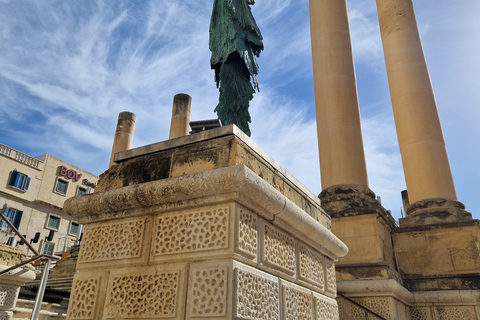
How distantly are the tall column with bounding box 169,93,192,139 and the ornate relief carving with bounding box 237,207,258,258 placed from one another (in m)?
16.5

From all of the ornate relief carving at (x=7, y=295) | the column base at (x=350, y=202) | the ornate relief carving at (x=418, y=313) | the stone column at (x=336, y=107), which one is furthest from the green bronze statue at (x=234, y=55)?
the ornate relief carving at (x=418, y=313)

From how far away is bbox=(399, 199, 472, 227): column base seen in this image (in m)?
9.44

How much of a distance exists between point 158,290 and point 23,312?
20.8 feet

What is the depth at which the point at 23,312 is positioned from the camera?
7746 mm

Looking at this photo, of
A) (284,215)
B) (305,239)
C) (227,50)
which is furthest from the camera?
(227,50)

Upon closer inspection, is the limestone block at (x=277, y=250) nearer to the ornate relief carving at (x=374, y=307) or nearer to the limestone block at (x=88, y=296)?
the limestone block at (x=88, y=296)

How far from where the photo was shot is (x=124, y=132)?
2267 cm

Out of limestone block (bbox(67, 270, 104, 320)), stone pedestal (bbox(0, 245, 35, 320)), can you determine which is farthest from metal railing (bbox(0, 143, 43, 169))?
limestone block (bbox(67, 270, 104, 320))

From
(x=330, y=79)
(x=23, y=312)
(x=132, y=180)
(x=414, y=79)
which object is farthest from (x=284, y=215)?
(x=414, y=79)

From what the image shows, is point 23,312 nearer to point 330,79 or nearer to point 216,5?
point 216,5

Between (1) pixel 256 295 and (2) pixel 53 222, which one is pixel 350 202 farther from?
(2) pixel 53 222

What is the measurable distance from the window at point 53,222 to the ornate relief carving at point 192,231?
35.4 m

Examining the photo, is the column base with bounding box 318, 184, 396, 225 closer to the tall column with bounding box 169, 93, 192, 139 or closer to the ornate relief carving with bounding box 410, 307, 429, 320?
the ornate relief carving with bounding box 410, 307, 429, 320

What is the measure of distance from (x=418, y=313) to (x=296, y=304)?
20.2 ft
